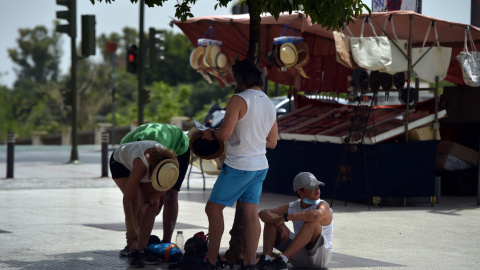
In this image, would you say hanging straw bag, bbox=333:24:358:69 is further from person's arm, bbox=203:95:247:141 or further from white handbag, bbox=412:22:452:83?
person's arm, bbox=203:95:247:141

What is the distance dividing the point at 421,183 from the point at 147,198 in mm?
6611

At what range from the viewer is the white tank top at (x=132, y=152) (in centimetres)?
692

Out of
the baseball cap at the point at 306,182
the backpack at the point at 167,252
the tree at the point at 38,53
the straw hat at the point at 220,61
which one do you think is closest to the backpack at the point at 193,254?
the backpack at the point at 167,252

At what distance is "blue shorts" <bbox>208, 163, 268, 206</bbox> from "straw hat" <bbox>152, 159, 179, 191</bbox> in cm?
37

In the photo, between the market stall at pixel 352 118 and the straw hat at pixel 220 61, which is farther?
the straw hat at pixel 220 61

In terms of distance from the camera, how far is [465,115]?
14555 mm

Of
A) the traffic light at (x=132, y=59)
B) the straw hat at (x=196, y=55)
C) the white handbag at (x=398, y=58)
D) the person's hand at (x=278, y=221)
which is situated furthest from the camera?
the traffic light at (x=132, y=59)

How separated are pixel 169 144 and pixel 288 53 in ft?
18.5

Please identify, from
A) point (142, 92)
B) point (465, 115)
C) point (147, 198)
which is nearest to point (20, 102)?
point (142, 92)

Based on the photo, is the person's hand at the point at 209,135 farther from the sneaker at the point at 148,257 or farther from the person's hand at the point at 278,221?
the sneaker at the point at 148,257

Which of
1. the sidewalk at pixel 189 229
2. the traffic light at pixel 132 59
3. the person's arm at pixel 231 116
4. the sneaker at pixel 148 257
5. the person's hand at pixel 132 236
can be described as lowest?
the sidewalk at pixel 189 229

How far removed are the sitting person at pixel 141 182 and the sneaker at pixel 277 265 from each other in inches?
40.7

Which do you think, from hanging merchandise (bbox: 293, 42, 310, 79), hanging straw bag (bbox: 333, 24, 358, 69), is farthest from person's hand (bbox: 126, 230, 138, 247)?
hanging merchandise (bbox: 293, 42, 310, 79)

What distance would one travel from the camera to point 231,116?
6.55m
